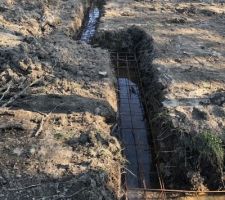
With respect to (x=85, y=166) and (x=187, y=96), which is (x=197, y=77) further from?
(x=85, y=166)

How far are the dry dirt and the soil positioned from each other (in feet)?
3.70

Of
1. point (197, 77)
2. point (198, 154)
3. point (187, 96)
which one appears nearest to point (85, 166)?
point (198, 154)

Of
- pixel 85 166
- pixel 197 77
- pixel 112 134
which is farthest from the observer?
pixel 197 77

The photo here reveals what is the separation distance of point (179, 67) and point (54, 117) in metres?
4.04

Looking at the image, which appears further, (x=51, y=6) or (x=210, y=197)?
(x=51, y=6)

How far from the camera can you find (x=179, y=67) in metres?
11.2

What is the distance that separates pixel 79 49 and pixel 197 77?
3.35 metres

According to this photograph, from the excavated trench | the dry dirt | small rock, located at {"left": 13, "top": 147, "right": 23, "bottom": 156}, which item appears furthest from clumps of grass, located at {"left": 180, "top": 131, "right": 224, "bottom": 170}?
small rock, located at {"left": 13, "top": 147, "right": 23, "bottom": 156}

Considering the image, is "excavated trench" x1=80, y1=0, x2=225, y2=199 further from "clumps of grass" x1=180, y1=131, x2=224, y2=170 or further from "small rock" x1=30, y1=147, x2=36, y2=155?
"small rock" x1=30, y1=147, x2=36, y2=155

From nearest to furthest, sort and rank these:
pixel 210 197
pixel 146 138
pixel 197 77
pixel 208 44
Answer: pixel 210 197, pixel 146 138, pixel 197 77, pixel 208 44

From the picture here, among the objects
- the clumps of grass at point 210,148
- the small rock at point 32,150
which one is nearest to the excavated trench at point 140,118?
the clumps of grass at point 210,148

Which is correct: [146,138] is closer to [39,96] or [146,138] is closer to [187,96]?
[187,96]

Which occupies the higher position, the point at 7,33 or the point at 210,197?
the point at 7,33

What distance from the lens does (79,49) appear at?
11883 millimetres
